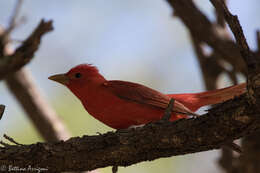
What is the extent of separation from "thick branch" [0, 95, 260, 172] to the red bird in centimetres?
104

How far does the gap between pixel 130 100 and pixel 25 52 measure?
5.36ft

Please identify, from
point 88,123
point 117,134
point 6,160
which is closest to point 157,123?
point 117,134

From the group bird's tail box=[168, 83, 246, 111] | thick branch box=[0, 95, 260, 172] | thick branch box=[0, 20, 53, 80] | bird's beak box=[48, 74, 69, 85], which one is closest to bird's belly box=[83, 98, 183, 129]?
bird's tail box=[168, 83, 246, 111]

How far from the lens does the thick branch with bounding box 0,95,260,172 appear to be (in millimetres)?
3527

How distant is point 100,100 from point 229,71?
8.17ft

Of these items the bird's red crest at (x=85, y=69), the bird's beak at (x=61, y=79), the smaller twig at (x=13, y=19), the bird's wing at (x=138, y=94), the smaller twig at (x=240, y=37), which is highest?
the smaller twig at (x=13, y=19)

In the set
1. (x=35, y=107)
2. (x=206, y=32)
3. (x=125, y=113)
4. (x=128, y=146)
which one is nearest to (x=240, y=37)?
(x=128, y=146)

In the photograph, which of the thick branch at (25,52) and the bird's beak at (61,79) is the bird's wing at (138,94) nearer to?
the bird's beak at (61,79)

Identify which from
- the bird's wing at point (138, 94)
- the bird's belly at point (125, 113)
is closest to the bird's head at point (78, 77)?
the bird's wing at point (138, 94)

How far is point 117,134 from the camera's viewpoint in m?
3.91

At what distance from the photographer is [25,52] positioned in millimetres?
5559

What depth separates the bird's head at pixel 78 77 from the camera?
5.70 meters

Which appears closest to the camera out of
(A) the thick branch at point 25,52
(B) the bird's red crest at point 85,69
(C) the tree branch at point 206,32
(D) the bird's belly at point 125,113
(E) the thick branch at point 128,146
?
(E) the thick branch at point 128,146

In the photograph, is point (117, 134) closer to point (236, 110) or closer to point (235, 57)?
point (236, 110)
